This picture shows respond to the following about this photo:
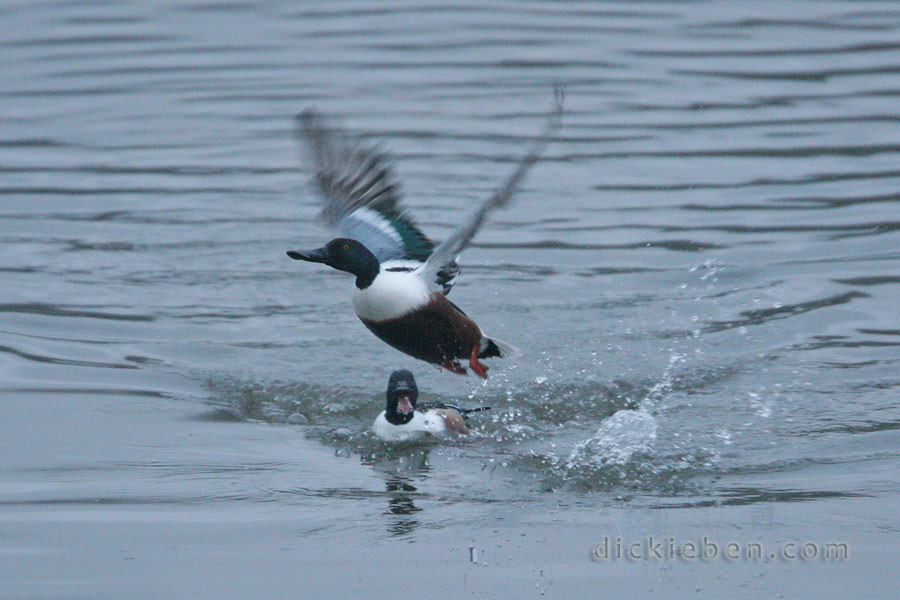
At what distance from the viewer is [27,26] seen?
61.8 ft

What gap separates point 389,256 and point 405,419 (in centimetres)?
104

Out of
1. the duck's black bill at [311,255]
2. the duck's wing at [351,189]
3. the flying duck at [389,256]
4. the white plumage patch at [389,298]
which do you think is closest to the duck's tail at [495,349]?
the flying duck at [389,256]

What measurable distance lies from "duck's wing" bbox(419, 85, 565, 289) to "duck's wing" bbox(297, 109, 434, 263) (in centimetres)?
51

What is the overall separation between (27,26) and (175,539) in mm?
14917

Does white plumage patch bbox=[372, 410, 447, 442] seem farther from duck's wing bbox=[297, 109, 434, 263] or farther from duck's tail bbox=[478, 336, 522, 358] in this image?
duck's wing bbox=[297, 109, 434, 263]

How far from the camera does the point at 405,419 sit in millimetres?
6922

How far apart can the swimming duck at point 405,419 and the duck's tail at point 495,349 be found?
2.17 ft

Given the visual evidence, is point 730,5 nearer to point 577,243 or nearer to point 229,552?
point 577,243

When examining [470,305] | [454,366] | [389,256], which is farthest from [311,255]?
[470,305]

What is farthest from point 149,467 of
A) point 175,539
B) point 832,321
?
point 832,321

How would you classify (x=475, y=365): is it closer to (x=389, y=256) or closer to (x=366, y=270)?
(x=389, y=256)

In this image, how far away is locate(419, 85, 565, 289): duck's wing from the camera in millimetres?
6162

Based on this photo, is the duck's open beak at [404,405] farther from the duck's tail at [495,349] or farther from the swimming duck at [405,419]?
the duck's tail at [495,349]

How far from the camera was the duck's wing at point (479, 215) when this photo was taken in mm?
6162
